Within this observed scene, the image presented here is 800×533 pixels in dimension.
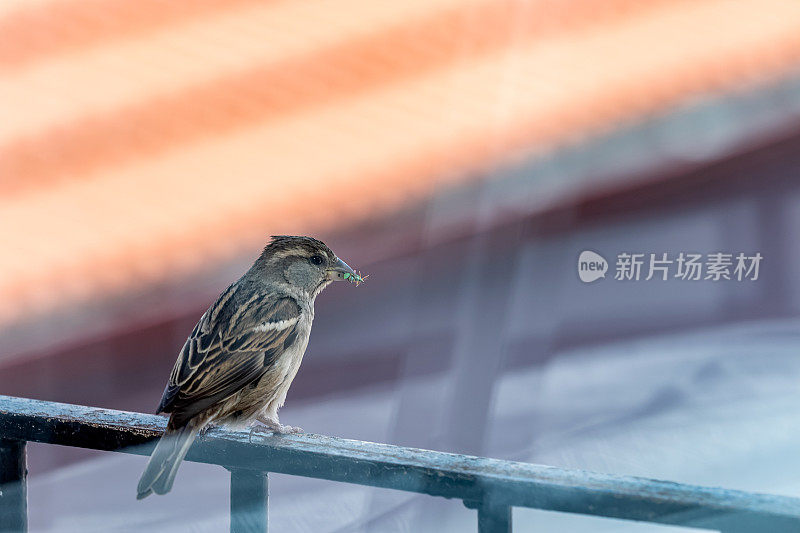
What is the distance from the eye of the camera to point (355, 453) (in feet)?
2.51

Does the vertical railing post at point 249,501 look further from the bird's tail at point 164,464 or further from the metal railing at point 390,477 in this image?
the bird's tail at point 164,464

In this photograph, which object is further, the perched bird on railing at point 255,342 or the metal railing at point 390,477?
the perched bird on railing at point 255,342

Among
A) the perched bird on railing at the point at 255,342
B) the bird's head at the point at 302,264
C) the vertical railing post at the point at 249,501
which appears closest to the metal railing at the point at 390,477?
the vertical railing post at the point at 249,501

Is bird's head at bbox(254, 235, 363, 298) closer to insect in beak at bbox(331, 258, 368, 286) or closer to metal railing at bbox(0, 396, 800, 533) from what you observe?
insect in beak at bbox(331, 258, 368, 286)

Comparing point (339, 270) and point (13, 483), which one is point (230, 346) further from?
point (13, 483)

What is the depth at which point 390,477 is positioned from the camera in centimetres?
74

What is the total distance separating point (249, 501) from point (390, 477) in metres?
0.17

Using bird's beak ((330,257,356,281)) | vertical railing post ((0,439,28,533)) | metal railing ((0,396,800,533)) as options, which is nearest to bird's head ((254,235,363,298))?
bird's beak ((330,257,356,281))

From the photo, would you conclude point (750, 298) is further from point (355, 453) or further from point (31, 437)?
point (31, 437)

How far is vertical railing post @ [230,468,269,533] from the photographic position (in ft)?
2.67

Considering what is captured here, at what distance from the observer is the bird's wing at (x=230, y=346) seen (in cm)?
117

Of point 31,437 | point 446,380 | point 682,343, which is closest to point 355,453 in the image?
point 31,437

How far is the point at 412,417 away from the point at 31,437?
1.39 metres

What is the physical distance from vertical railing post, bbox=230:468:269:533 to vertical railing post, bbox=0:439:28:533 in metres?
0.26
